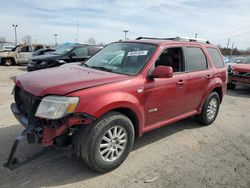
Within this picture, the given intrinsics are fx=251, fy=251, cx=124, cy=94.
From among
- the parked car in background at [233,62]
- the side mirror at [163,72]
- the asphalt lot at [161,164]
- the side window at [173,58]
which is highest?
the side window at [173,58]

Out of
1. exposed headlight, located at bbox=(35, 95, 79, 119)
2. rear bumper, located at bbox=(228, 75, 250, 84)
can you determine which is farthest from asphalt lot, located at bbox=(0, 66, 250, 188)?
rear bumper, located at bbox=(228, 75, 250, 84)

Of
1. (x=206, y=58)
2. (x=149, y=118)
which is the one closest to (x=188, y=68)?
(x=206, y=58)

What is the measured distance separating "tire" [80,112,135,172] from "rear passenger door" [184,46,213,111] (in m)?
1.71

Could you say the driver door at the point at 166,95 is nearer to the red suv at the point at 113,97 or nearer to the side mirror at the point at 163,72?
the red suv at the point at 113,97

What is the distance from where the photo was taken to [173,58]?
4.55m

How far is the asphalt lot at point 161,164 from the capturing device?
323 cm

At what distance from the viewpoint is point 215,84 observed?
533 cm

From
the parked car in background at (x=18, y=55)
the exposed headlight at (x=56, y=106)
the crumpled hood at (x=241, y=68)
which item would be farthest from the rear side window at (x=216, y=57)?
the parked car in background at (x=18, y=55)

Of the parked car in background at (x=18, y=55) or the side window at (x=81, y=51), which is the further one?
the parked car in background at (x=18, y=55)

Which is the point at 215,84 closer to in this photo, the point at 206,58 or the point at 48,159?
the point at 206,58

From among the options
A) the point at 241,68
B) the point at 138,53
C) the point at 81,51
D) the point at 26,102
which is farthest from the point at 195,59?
the point at 81,51

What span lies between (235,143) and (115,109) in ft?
8.63

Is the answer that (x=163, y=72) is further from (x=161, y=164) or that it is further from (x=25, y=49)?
(x=25, y=49)

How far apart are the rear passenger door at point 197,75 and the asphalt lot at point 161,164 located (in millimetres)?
730
